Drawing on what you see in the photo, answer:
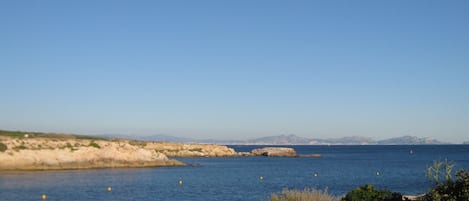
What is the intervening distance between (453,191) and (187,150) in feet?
434

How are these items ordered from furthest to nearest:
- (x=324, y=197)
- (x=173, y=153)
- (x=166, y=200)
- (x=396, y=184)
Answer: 1. (x=173, y=153)
2. (x=396, y=184)
3. (x=166, y=200)
4. (x=324, y=197)

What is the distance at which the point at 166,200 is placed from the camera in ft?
159

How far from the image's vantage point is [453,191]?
1966 centimetres

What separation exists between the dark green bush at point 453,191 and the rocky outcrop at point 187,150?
393 ft

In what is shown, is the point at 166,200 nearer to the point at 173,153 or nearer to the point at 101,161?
the point at 101,161

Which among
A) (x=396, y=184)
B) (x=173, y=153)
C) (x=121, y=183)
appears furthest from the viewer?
(x=173, y=153)

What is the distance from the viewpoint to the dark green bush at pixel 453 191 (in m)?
18.8

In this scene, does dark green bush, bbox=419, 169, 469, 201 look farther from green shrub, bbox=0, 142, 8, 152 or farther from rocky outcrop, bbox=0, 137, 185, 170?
green shrub, bbox=0, 142, 8, 152

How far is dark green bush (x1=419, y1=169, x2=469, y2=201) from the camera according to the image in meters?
18.8

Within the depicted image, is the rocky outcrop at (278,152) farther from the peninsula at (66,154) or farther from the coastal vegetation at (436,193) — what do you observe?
the coastal vegetation at (436,193)

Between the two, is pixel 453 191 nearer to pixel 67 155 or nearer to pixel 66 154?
pixel 67 155

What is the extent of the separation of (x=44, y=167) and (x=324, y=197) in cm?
6148

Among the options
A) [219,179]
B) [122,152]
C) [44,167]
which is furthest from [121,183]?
[122,152]

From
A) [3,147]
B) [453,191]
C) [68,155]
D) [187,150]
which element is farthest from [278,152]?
[453,191]
